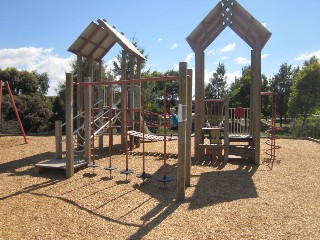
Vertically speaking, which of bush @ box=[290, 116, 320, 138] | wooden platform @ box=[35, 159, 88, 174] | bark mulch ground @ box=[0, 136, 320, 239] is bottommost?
bark mulch ground @ box=[0, 136, 320, 239]

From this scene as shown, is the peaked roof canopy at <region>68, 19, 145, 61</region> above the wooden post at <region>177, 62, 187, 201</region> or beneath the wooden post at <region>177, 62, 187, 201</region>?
above

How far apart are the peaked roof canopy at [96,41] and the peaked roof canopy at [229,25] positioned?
236 cm

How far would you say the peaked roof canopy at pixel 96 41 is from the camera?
9999 mm

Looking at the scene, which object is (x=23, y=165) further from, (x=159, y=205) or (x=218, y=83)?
(x=218, y=83)

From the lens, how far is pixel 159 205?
4926mm

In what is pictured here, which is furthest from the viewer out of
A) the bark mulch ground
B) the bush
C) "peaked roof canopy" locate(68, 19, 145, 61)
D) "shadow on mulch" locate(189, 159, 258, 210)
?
the bush

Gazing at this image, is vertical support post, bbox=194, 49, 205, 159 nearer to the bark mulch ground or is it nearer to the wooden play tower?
the wooden play tower

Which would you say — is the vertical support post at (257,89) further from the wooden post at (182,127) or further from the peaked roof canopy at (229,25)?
the wooden post at (182,127)

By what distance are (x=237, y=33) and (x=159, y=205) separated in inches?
249

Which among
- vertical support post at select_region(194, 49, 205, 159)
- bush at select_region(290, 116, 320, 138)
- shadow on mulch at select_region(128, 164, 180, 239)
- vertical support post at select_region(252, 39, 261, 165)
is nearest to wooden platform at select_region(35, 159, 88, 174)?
shadow on mulch at select_region(128, 164, 180, 239)

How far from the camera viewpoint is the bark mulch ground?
3.90m

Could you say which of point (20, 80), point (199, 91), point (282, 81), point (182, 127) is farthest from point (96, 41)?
point (282, 81)

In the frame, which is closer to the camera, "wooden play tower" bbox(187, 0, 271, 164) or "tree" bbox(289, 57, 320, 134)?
"wooden play tower" bbox(187, 0, 271, 164)

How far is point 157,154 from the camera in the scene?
10156 millimetres
